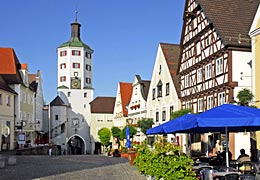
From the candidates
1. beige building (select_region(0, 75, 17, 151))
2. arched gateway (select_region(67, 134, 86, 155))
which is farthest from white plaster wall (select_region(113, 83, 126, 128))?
beige building (select_region(0, 75, 17, 151))

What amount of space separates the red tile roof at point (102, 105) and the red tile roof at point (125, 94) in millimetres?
12257

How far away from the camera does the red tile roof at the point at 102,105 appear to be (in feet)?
251

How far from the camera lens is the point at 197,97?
32.1 m

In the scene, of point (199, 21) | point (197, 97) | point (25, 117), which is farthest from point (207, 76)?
point (25, 117)

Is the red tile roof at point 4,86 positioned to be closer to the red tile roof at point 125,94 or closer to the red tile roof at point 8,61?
the red tile roof at point 8,61

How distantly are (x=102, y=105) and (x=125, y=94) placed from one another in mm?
15269

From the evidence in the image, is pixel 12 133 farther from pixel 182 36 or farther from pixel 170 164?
pixel 170 164

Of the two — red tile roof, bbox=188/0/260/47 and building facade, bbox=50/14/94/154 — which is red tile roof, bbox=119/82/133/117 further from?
red tile roof, bbox=188/0/260/47

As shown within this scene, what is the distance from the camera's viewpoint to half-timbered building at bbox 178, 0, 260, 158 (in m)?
26.6

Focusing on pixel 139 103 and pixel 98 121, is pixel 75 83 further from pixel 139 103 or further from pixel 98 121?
pixel 139 103

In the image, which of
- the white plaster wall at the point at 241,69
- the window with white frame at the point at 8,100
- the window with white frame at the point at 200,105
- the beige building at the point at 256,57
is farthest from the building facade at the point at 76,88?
the beige building at the point at 256,57

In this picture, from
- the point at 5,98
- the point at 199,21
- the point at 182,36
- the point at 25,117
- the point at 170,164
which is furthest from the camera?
the point at 25,117

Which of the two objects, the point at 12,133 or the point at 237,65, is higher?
the point at 237,65

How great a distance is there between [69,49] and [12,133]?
36.9 metres
